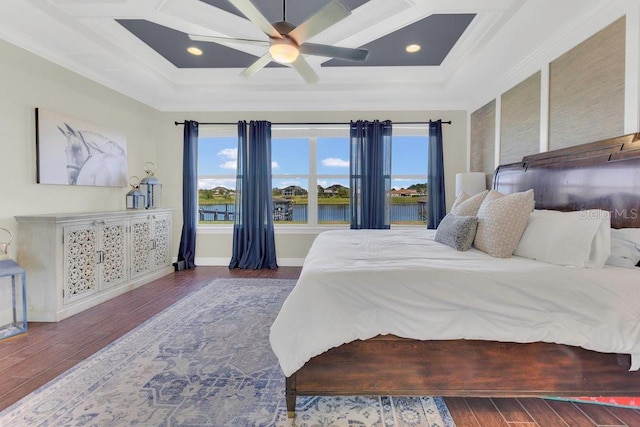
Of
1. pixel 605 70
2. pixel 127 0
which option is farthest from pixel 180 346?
pixel 605 70

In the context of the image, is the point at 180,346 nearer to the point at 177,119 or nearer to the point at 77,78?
the point at 77,78

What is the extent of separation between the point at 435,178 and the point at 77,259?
4.70 m

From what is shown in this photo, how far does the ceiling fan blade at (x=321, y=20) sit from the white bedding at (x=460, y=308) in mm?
1624

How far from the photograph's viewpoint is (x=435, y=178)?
4.60m

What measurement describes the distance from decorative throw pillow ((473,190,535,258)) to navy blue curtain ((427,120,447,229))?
2.37 metres

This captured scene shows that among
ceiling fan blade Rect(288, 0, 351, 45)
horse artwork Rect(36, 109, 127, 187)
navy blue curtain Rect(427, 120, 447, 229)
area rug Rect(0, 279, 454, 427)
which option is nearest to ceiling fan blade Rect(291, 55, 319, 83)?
ceiling fan blade Rect(288, 0, 351, 45)

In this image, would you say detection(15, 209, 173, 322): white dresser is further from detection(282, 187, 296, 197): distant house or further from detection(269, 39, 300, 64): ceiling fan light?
detection(269, 39, 300, 64): ceiling fan light

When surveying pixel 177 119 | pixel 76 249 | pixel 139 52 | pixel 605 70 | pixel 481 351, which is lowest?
pixel 481 351

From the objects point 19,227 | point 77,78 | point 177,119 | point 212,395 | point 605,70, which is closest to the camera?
point 212,395

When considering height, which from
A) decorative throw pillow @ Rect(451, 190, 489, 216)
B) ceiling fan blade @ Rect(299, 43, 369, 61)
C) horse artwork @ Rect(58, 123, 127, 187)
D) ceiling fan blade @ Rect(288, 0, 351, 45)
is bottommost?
decorative throw pillow @ Rect(451, 190, 489, 216)

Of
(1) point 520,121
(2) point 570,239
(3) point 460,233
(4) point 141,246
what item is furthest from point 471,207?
(4) point 141,246

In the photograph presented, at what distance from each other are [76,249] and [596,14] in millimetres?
5025

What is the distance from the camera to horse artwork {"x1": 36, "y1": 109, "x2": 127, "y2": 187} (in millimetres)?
2984

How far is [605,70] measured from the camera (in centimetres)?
221
